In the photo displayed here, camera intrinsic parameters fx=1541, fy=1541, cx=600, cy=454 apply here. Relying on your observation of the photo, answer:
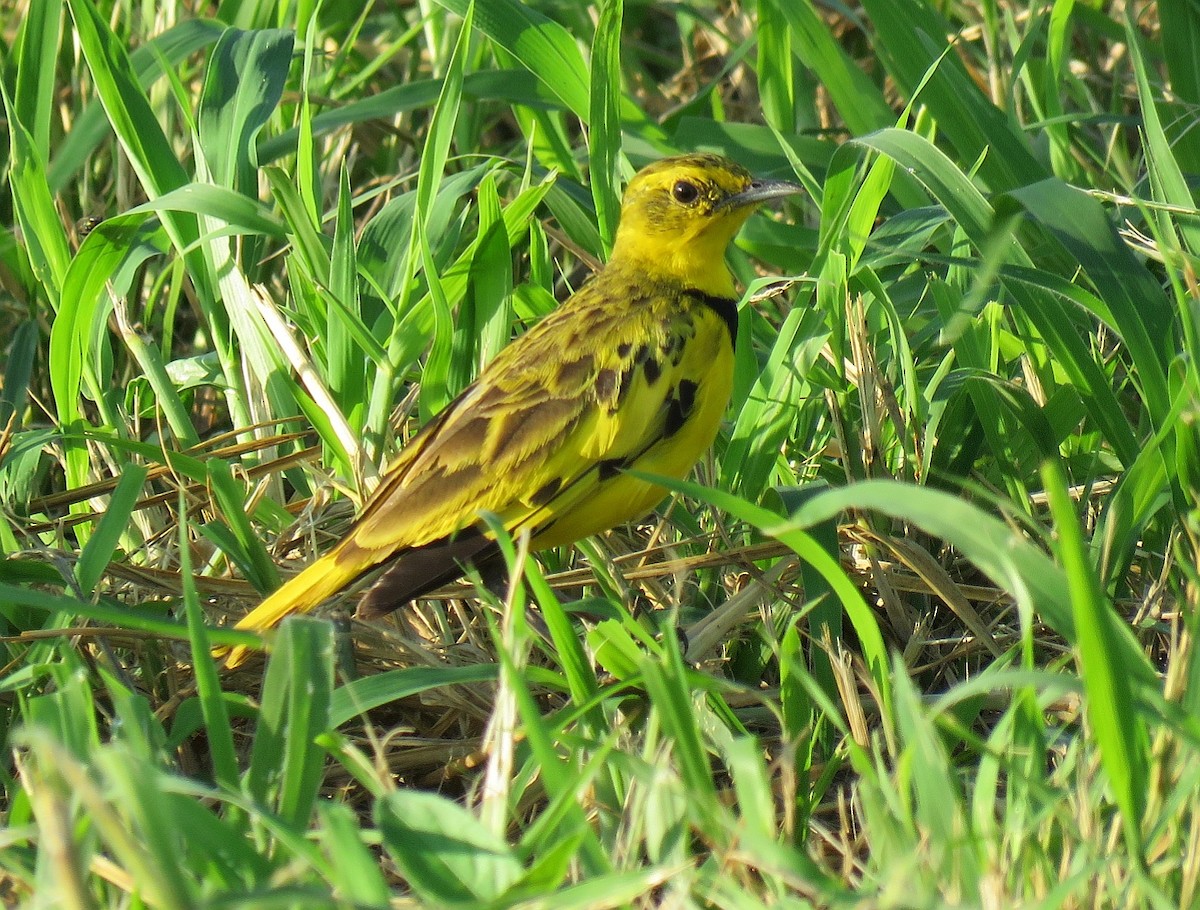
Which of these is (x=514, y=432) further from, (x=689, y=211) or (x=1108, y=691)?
(x=1108, y=691)

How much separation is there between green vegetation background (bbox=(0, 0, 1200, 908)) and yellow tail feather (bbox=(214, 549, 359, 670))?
0.16 m

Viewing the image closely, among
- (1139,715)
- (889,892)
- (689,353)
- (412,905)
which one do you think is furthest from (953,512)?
(689,353)

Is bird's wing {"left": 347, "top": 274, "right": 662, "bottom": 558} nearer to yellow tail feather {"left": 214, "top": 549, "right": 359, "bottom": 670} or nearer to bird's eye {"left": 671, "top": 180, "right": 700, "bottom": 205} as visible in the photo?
yellow tail feather {"left": 214, "top": 549, "right": 359, "bottom": 670}

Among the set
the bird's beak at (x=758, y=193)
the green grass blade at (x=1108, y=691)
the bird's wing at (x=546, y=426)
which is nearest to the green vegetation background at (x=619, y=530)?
the green grass blade at (x=1108, y=691)

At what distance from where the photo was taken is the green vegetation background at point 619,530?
2.33 m

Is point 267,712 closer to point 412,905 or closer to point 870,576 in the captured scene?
point 412,905

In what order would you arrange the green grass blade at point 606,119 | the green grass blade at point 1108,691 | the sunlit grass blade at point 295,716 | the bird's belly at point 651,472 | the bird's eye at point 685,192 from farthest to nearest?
the bird's eye at point 685,192, the green grass blade at point 606,119, the bird's belly at point 651,472, the sunlit grass blade at point 295,716, the green grass blade at point 1108,691

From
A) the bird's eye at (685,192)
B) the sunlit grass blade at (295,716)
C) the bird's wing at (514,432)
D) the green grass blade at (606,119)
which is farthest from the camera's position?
the bird's eye at (685,192)

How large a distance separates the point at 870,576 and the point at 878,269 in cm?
125

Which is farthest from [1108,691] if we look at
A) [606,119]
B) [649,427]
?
[606,119]

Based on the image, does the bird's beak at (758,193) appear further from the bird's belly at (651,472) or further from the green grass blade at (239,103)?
the green grass blade at (239,103)

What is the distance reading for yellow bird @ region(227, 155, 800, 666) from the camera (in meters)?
3.42

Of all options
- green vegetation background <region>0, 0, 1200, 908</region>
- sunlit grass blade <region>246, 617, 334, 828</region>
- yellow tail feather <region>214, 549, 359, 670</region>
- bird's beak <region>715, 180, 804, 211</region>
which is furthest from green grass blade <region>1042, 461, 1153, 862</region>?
bird's beak <region>715, 180, 804, 211</region>

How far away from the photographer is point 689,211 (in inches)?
166
